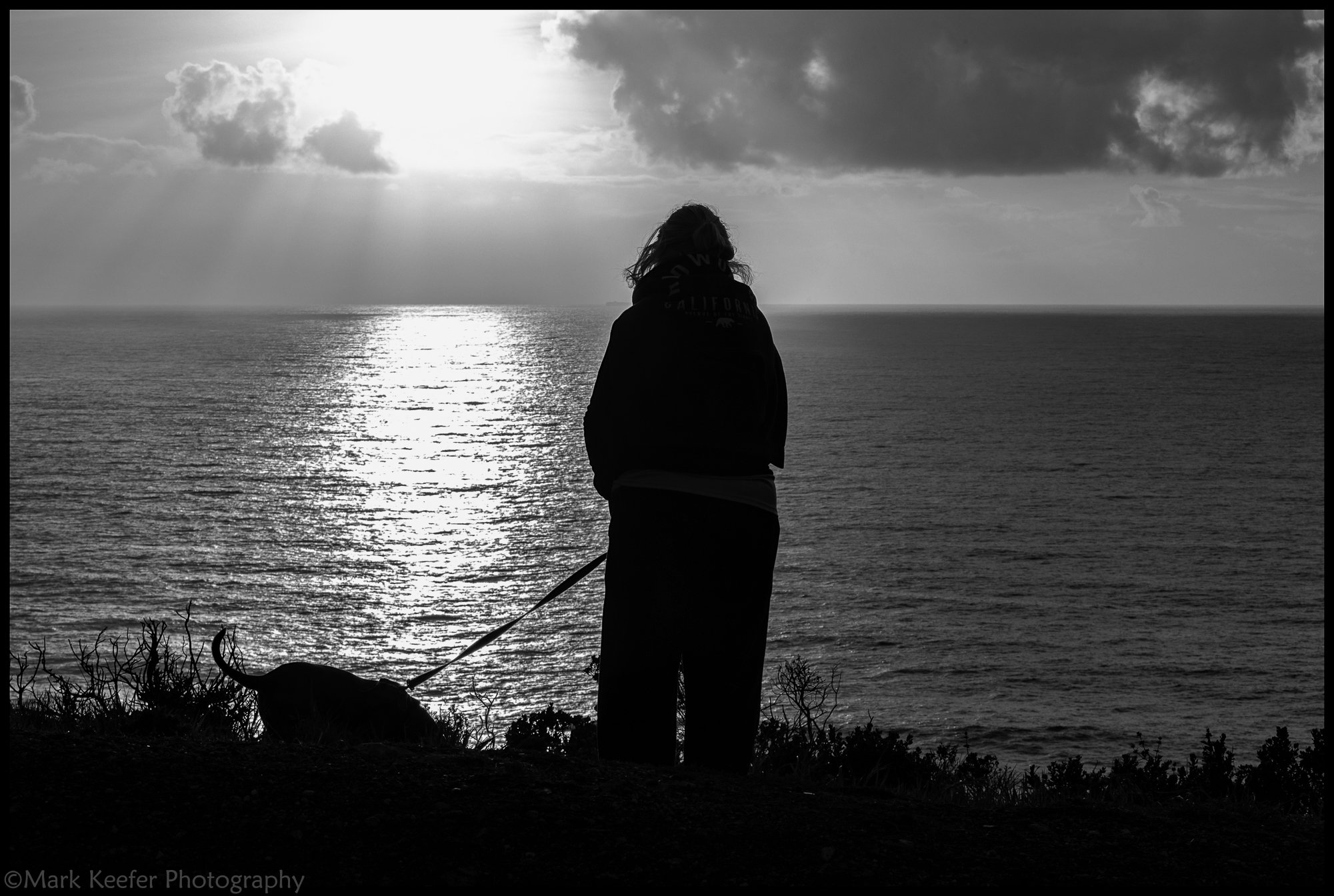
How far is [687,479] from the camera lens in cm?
416

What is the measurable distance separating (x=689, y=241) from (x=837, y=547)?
41364mm

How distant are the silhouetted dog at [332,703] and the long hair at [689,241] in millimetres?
2474

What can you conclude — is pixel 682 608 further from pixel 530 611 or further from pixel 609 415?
pixel 609 415

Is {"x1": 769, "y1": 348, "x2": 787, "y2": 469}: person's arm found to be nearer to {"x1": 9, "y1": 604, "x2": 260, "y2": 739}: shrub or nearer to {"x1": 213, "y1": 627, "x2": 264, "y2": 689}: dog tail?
{"x1": 213, "y1": 627, "x2": 264, "y2": 689}: dog tail

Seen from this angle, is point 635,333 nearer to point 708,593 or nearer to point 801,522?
point 708,593

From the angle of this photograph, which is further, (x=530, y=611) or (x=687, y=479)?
(x=530, y=611)

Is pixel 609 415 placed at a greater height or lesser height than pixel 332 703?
greater

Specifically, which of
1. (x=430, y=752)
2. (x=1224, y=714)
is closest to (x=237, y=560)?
(x=1224, y=714)

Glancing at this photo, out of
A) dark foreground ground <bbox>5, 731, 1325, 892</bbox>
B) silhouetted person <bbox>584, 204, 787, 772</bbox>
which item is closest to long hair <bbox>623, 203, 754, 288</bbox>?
silhouetted person <bbox>584, 204, 787, 772</bbox>

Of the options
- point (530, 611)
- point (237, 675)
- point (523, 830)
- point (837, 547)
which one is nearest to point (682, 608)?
point (530, 611)

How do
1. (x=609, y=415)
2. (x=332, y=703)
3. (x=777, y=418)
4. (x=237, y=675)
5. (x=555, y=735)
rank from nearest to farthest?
(x=609, y=415), (x=777, y=418), (x=237, y=675), (x=332, y=703), (x=555, y=735)

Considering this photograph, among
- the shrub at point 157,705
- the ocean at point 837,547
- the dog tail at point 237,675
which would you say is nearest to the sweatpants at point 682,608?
the dog tail at point 237,675

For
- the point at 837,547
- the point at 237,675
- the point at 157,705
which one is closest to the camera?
the point at 237,675

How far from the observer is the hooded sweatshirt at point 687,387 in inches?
164
